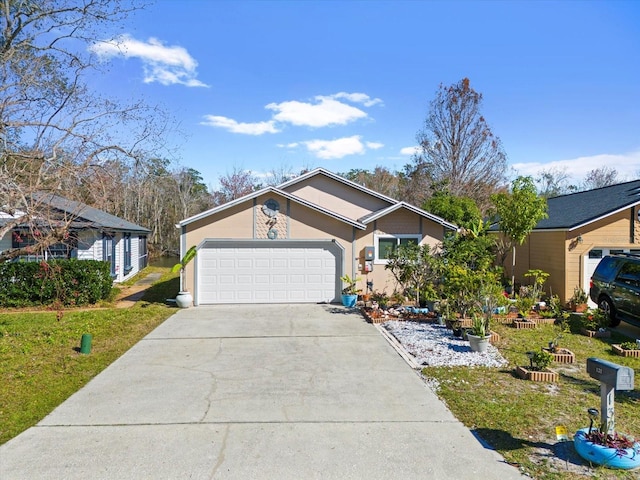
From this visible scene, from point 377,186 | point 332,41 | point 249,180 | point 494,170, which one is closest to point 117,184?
point 332,41

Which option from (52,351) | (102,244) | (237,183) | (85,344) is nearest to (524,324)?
(85,344)

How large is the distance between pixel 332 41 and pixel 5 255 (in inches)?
464

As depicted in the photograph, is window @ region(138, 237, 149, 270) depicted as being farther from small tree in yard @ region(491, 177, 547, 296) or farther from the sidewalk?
small tree in yard @ region(491, 177, 547, 296)

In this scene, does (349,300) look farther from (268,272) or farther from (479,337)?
(479,337)

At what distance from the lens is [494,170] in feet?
91.7

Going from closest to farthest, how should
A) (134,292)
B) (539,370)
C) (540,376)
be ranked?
(540,376)
(539,370)
(134,292)

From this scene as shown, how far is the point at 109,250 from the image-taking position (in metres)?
18.1

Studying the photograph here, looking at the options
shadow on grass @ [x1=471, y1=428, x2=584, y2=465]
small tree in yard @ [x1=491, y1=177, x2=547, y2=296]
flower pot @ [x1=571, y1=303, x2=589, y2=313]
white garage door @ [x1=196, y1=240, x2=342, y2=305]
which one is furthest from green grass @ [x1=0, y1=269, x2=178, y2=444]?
flower pot @ [x1=571, y1=303, x2=589, y2=313]

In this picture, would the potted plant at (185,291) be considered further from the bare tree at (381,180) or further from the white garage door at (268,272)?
the bare tree at (381,180)

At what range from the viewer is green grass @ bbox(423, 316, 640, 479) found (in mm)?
4199

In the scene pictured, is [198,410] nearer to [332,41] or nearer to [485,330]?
[485,330]

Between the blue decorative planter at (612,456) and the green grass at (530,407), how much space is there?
0.07 meters

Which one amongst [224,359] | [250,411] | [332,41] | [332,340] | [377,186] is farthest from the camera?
[377,186]

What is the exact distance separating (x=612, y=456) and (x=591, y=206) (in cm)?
1250
